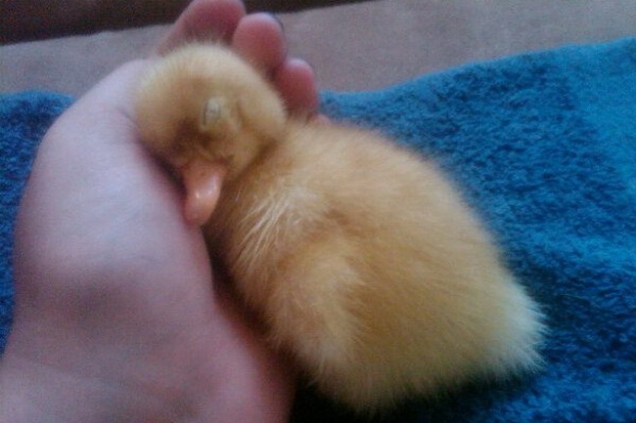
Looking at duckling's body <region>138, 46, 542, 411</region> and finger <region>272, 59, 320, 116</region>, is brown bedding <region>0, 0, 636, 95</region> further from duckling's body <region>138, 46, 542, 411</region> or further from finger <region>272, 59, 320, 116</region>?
duckling's body <region>138, 46, 542, 411</region>

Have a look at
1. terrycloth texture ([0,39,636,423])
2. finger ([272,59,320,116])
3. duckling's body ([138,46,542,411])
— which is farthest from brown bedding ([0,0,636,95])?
duckling's body ([138,46,542,411])

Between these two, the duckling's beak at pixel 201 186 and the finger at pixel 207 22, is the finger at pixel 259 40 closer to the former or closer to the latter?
the finger at pixel 207 22

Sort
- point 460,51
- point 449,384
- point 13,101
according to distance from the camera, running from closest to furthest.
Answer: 1. point 449,384
2. point 13,101
3. point 460,51

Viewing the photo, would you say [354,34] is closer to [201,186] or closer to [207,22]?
[207,22]

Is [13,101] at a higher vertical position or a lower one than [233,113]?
lower

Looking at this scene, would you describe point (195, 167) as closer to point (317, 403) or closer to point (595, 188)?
point (317, 403)

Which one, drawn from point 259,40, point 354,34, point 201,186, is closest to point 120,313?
point 201,186

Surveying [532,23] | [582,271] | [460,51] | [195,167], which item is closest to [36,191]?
[195,167]
